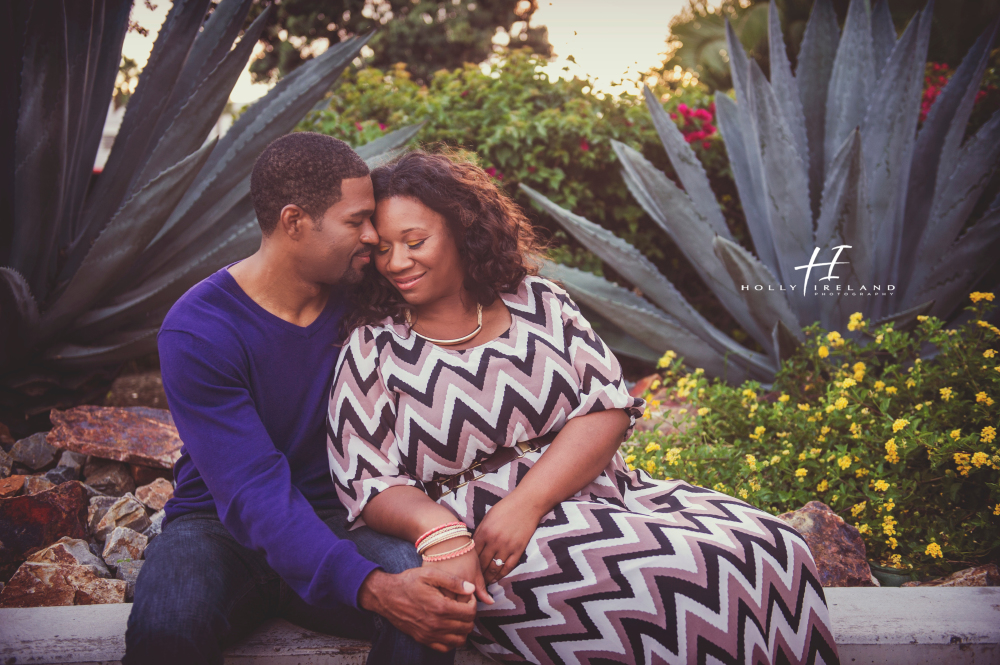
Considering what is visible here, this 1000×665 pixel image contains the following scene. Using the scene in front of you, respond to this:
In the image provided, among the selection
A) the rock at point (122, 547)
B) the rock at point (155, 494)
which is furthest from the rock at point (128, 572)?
the rock at point (155, 494)

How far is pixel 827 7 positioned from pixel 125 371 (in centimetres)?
425

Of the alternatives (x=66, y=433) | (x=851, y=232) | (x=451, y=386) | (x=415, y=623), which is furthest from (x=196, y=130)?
(x=851, y=232)

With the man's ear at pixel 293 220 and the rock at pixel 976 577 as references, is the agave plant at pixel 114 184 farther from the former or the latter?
the rock at pixel 976 577

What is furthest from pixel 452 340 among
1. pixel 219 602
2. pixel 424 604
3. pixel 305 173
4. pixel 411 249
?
pixel 219 602

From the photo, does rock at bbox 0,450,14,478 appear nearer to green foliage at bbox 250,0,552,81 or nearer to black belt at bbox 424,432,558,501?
black belt at bbox 424,432,558,501

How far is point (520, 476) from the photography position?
1.82m

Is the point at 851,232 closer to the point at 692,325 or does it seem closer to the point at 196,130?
the point at 692,325

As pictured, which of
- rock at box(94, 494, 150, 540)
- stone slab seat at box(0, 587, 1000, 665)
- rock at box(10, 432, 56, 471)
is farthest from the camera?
rock at box(10, 432, 56, 471)

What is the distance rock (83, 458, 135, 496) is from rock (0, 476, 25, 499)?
24cm

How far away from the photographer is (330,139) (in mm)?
1965

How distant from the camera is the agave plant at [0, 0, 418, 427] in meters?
2.69

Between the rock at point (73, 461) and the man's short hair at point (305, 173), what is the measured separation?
150 cm

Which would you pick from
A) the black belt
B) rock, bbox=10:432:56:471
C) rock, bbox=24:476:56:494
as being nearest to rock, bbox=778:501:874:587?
the black belt

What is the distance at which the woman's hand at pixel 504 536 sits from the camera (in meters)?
1.64
